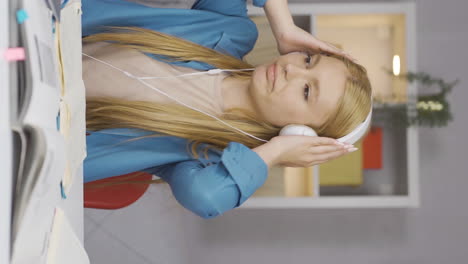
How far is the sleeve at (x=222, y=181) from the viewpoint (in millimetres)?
1350

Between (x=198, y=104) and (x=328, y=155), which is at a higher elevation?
(x=198, y=104)

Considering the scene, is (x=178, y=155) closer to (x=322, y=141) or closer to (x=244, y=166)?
(x=244, y=166)

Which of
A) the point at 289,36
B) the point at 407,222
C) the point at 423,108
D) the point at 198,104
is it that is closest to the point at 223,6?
the point at 289,36

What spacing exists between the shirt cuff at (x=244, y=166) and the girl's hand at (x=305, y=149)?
77 millimetres

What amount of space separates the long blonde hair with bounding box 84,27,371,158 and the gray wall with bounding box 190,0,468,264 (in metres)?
1.66

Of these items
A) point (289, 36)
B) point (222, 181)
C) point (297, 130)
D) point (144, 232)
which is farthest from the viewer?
point (144, 232)

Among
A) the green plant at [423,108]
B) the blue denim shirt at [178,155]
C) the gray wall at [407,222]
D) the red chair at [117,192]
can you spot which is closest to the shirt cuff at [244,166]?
the blue denim shirt at [178,155]

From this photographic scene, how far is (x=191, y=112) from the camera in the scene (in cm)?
145

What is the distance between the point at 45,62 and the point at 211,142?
2.58 ft

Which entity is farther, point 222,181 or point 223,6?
point 223,6

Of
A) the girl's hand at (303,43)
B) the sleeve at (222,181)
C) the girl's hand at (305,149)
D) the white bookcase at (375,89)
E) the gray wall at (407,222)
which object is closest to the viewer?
the sleeve at (222,181)

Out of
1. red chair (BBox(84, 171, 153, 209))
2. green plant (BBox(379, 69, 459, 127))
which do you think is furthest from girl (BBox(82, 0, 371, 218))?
green plant (BBox(379, 69, 459, 127))

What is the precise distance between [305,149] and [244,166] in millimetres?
196

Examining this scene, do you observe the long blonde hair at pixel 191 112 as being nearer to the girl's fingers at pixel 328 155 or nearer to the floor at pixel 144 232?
the girl's fingers at pixel 328 155
